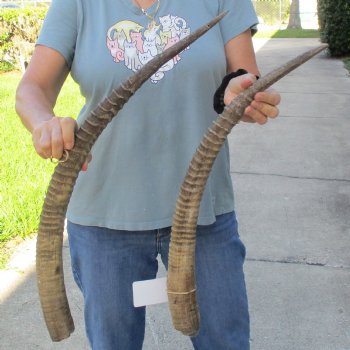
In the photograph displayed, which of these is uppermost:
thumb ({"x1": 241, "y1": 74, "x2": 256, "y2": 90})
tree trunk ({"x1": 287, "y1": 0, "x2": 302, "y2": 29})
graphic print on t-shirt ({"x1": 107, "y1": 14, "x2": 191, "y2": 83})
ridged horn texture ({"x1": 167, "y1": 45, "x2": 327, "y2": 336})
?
graphic print on t-shirt ({"x1": 107, "y1": 14, "x2": 191, "y2": 83})

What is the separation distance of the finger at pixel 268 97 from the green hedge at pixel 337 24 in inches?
536

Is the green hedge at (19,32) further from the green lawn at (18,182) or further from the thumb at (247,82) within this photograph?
the thumb at (247,82)

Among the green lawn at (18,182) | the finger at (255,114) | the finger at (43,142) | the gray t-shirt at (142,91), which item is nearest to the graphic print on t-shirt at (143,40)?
the gray t-shirt at (142,91)

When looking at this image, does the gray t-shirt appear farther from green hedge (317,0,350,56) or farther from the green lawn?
green hedge (317,0,350,56)

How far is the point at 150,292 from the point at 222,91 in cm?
67

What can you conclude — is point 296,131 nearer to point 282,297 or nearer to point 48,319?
point 282,297

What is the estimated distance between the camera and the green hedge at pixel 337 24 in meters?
14.6

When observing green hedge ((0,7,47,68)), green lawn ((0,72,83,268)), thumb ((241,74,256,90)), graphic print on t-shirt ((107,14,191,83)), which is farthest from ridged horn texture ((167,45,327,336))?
green hedge ((0,7,47,68))

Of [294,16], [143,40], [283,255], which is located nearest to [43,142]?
[143,40]

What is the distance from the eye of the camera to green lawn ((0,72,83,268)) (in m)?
4.77

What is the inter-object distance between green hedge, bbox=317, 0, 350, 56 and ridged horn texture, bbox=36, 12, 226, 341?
45.1 ft

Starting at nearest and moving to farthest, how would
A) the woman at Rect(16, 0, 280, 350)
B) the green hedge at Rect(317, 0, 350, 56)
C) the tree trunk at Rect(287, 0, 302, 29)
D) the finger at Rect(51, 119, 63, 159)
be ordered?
the finger at Rect(51, 119, 63, 159)
the woman at Rect(16, 0, 280, 350)
the green hedge at Rect(317, 0, 350, 56)
the tree trunk at Rect(287, 0, 302, 29)

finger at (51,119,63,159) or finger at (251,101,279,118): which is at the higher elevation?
finger at (51,119,63,159)

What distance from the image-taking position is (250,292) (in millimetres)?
4031
